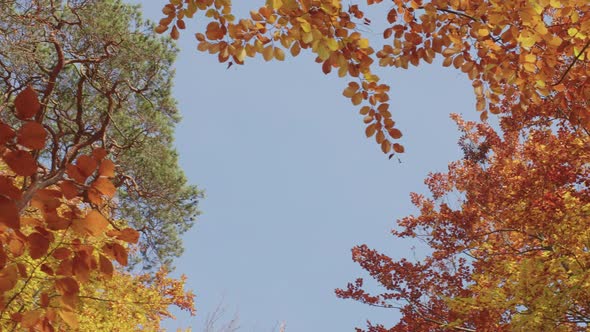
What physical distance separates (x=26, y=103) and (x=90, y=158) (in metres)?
0.21

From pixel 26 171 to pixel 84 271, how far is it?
1.38 ft

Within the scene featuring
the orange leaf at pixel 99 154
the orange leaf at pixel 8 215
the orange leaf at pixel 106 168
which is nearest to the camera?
the orange leaf at pixel 8 215

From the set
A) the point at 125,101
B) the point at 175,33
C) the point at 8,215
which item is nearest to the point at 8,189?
the point at 8,215

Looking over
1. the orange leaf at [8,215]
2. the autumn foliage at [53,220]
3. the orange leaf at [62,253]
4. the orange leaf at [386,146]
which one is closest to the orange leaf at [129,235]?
the autumn foliage at [53,220]

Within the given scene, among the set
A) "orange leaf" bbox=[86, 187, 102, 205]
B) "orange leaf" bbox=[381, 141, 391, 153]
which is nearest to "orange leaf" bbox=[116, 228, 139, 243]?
"orange leaf" bbox=[86, 187, 102, 205]

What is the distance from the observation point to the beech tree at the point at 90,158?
4.55 feet

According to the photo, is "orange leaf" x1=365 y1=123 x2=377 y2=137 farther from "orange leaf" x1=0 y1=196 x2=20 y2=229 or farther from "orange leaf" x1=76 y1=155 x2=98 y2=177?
"orange leaf" x1=0 y1=196 x2=20 y2=229

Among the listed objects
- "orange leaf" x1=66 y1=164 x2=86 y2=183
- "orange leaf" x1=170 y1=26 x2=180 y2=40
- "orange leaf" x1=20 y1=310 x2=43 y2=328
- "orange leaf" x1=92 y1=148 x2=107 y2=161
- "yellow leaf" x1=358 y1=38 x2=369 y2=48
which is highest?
"yellow leaf" x1=358 y1=38 x2=369 y2=48

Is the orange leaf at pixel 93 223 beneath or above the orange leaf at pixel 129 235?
beneath

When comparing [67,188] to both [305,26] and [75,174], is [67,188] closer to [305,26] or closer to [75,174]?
[75,174]

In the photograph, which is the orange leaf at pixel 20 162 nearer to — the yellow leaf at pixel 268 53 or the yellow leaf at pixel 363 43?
the yellow leaf at pixel 268 53

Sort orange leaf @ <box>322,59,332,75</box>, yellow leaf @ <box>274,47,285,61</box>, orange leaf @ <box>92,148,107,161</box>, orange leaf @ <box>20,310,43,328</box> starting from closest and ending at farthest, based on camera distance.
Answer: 1. orange leaf @ <box>92,148,107,161</box>
2. orange leaf @ <box>20,310,43,328</box>
3. yellow leaf @ <box>274,47,285,61</box>
4. orange leaf @ <box>322,59,332,75</box>

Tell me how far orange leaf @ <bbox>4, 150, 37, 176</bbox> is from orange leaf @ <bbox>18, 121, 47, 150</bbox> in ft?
0.10

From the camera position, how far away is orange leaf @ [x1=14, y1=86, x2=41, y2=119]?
1.18 meters
